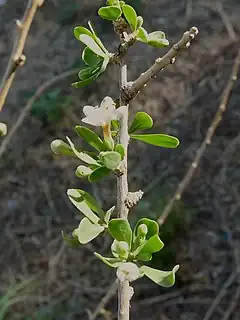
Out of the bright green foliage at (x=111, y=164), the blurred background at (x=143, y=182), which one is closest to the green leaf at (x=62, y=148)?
the bright green foliage at (x=111, y=164)

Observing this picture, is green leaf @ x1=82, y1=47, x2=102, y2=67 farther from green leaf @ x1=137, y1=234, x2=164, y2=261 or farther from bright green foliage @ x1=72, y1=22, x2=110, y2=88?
green leaf @ x1=137, y1=234, x2=164, y2=261

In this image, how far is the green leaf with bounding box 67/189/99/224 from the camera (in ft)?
1.45

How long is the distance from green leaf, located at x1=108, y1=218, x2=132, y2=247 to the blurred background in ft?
5.08

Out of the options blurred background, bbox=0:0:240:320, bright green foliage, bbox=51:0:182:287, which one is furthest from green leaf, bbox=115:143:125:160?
blurred background, bbox=0:0:240:320

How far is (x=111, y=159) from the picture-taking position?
0.41m

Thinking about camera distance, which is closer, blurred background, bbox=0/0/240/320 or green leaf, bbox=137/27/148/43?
green leaf, bbox=137/27/148/43

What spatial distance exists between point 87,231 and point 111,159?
5cm

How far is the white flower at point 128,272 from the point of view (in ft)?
1.28

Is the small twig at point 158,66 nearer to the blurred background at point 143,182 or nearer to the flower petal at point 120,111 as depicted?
the flower petal at point 120,111

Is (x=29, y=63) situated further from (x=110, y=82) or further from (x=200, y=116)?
(x=200, y=116)

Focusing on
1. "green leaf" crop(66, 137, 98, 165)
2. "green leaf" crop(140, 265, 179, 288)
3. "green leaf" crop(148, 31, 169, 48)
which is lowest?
"green leaf" crop(140, 265, 179, 288)

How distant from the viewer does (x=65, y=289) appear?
2.25m

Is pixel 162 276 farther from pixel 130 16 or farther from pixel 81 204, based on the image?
pixel 130 16

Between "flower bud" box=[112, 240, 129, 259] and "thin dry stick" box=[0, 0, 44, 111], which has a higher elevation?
"thin dry stick" box=[0, 0, 44, 111]
